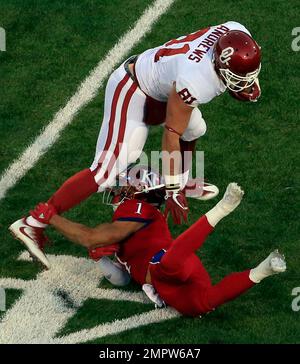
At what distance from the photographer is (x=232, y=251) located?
675 centimetres

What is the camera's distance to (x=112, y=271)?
254 inches

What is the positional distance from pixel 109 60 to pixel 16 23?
0.98 m

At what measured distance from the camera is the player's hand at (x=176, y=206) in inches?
248

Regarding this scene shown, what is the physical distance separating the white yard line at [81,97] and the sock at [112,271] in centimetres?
120

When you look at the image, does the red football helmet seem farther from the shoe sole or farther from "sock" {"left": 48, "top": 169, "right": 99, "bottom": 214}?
the shoe sole

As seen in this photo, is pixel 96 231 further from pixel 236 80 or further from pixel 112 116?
pixel 236 80

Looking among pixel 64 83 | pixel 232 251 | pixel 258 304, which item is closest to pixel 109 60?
pixel 64 83

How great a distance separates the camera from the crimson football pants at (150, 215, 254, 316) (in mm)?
5918

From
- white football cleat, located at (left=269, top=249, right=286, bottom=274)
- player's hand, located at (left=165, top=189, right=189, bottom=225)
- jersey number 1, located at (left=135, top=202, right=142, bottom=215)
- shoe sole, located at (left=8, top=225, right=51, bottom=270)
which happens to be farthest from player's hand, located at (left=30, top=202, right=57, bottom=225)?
white football cleat, located at (left=269, top=249, right=286, bottom=274)

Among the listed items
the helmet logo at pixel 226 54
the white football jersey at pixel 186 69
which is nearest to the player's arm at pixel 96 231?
the white football jersey at pixel 186 69

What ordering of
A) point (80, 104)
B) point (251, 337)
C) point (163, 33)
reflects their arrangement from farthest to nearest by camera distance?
point (163, 33), point (80, 104), point (251, 337)

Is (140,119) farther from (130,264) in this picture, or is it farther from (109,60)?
(109,60)

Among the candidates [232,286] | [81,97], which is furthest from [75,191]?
[81,97]

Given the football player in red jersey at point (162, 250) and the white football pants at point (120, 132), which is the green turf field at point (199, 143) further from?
the white football pants at point (120, 132)
